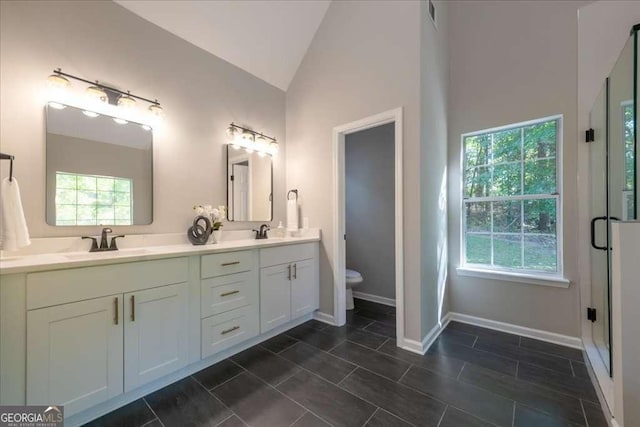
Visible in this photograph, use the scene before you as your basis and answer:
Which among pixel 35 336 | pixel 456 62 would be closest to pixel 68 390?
pixel 35 336

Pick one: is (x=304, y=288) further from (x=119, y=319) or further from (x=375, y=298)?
(x=119, y=319)

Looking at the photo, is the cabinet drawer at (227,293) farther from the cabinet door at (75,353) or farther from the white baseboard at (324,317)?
the white baseboard at (324,317)

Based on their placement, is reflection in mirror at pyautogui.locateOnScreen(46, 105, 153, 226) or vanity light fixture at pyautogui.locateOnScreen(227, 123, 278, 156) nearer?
reflection in mirror at pyautogui.locateOnScreen(46, 105, 153, 226)

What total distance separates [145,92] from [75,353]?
1.89 m

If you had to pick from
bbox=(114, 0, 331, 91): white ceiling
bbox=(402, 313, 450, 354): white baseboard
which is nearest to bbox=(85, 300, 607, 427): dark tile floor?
bbox=(402, 313, 450, 354): white baseboard

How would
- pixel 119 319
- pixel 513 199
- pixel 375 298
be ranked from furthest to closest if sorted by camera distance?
pixel 375 298, pixel 513 199, pixel 119 319

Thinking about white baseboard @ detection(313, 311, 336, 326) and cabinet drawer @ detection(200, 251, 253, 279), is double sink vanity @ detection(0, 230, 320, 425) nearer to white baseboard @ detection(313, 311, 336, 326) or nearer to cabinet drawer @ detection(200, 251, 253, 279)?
cabinet drawer @ detection(200, 251, 253, 279)

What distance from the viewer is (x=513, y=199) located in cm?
261

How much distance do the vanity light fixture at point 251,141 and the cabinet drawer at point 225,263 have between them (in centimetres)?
122

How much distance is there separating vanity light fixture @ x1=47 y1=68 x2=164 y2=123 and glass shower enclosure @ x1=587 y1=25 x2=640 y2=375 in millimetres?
3247

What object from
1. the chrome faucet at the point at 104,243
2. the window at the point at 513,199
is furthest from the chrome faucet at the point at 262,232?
the window at the point at 513,199

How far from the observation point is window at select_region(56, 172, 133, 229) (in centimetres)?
174

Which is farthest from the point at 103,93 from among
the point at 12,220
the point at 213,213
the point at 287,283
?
the point at 287,283

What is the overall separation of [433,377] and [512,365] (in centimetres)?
69
